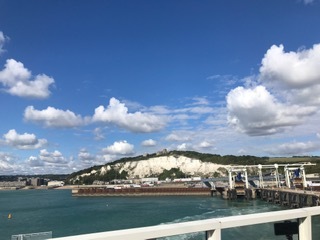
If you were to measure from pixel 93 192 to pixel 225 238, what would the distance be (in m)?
135

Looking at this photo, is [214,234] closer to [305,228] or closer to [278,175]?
[305,228]

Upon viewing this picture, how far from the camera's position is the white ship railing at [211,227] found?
4.61 metres

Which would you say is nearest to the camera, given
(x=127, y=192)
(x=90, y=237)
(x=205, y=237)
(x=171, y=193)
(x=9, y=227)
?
(x=90, y=237)

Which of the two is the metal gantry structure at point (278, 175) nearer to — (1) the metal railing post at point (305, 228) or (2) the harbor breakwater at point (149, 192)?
(2) the harbor breakwater at point (149, 192)

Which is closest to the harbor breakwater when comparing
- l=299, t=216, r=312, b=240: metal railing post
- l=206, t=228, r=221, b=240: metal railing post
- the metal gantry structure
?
the metal gantry structure

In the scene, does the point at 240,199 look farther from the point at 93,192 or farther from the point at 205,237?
the point at 205,237

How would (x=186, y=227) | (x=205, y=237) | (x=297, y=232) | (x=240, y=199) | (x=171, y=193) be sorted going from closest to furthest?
1. (x=186, y=227)
2. (x=205, y=237)
3. (x=297, y=232)
4. (x=240, y=199)
5. (x=171, y=193)

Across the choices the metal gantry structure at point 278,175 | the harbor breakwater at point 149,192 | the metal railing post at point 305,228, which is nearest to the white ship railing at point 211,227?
the metal railing post at point 305,228

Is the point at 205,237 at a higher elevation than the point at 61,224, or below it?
higher

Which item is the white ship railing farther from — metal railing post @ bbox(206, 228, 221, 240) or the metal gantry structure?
the metal gantry structure

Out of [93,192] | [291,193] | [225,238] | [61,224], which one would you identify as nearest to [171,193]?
[93,192]

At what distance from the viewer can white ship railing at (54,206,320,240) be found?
15.1ft

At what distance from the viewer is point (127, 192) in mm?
130750

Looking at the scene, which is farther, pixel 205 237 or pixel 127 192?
pixel 127 192
